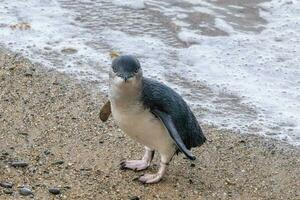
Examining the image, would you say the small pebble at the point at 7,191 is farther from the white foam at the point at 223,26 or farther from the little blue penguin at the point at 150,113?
the white foam at the point at 223,26

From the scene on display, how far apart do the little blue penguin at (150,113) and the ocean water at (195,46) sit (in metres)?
1.18

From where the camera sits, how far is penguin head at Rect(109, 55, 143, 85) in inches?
158

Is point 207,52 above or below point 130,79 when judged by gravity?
below

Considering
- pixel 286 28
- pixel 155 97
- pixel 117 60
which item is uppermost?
pixel 117 60

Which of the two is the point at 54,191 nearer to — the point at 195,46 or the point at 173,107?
the point at 173,107

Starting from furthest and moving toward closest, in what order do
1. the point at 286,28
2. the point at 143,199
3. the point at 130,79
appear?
the point at 286,28 → the point at 143,199 → the point at 130,79

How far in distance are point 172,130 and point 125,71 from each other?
0.47 metres

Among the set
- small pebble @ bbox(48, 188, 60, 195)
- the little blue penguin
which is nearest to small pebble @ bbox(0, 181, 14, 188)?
small pebble @ bbox(48, 188, 60, 195)

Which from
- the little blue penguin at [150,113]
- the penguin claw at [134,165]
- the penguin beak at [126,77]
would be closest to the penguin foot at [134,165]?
the penguin claw at [134,165]

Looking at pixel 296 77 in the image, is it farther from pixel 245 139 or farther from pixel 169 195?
pixel 169 195

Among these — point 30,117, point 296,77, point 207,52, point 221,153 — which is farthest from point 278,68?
point 30,117

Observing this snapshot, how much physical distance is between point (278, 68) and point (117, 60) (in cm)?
328

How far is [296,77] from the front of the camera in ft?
22.4

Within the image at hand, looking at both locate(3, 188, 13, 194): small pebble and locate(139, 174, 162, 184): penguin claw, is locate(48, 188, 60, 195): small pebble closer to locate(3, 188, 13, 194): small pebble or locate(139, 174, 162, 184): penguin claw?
locate(3, 188, 13, 194): small pebble
